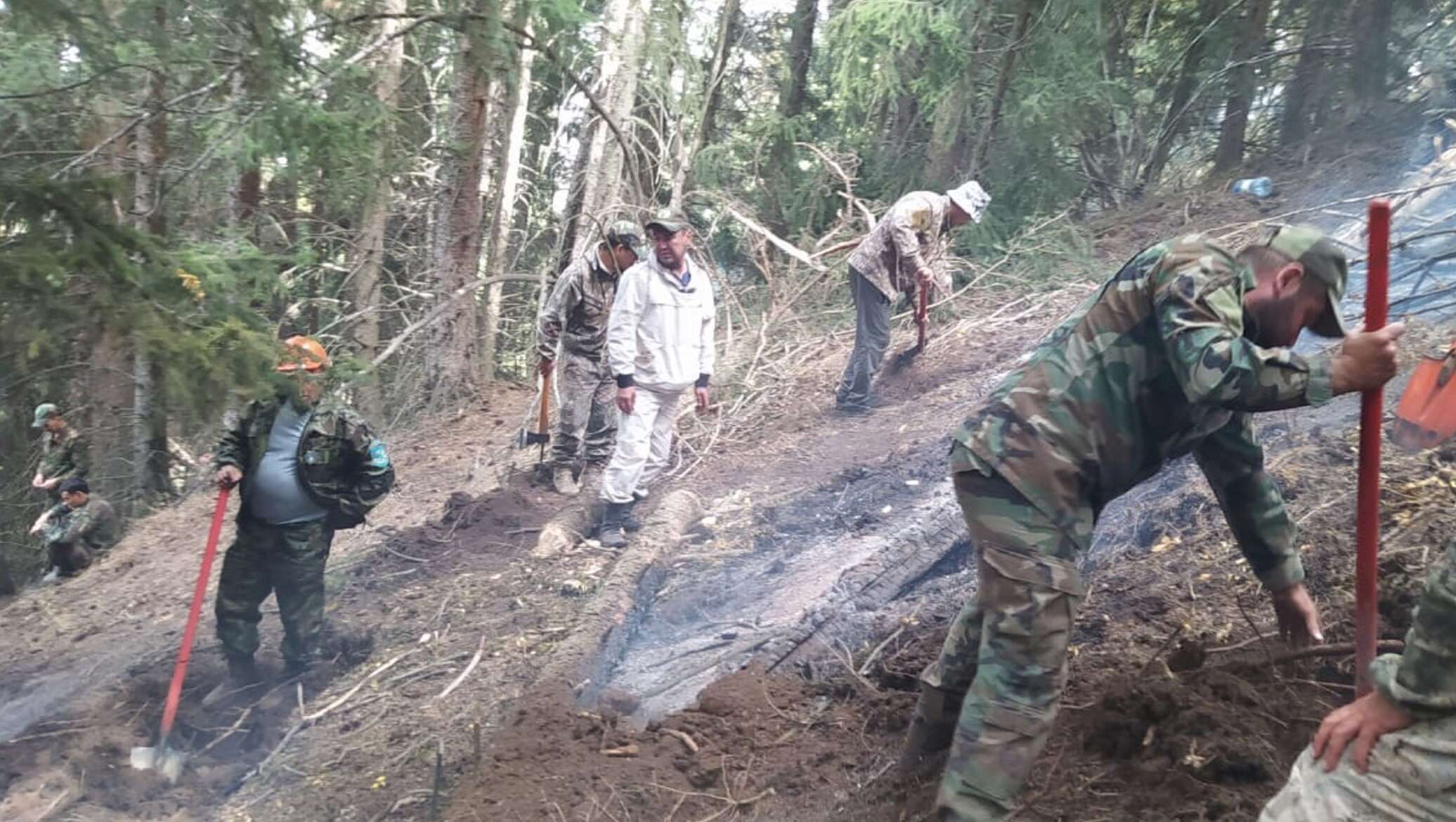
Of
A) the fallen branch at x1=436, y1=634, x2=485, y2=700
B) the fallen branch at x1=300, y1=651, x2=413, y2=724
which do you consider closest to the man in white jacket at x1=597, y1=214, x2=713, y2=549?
the fallen branch at x1=436, y1=634, x2=485, y2=700

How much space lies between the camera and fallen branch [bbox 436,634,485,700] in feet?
16.7

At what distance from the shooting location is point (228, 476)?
496 cm

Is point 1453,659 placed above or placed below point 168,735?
above

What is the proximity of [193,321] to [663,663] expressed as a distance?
8.02 ft

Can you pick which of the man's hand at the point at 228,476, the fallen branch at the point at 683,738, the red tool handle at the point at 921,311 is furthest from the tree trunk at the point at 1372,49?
the man's hand at the point at 228,476

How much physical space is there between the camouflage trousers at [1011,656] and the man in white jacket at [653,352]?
383 cm

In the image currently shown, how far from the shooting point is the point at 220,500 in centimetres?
504

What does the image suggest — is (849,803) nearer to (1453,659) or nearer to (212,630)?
(1453,659)

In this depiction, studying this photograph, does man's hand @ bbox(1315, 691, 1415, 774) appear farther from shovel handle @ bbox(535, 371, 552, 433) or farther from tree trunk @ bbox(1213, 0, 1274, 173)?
tree trunk @ bbox(1213, 0, 1274, 173)

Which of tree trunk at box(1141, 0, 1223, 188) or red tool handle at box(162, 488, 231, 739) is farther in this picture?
tree trunk at box(1141, 0, 1223, 188)

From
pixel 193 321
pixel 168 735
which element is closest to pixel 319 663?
pixel 168 735

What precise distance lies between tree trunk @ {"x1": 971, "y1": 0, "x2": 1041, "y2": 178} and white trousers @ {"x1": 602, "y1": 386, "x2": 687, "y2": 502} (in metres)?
5.26

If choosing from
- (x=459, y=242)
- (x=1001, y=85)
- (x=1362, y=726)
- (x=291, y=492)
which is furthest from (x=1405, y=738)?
(x=1001, y=85)

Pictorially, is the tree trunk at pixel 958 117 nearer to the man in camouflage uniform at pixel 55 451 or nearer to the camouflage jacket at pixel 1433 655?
the man in camouflage uniform at pixel 55 451
